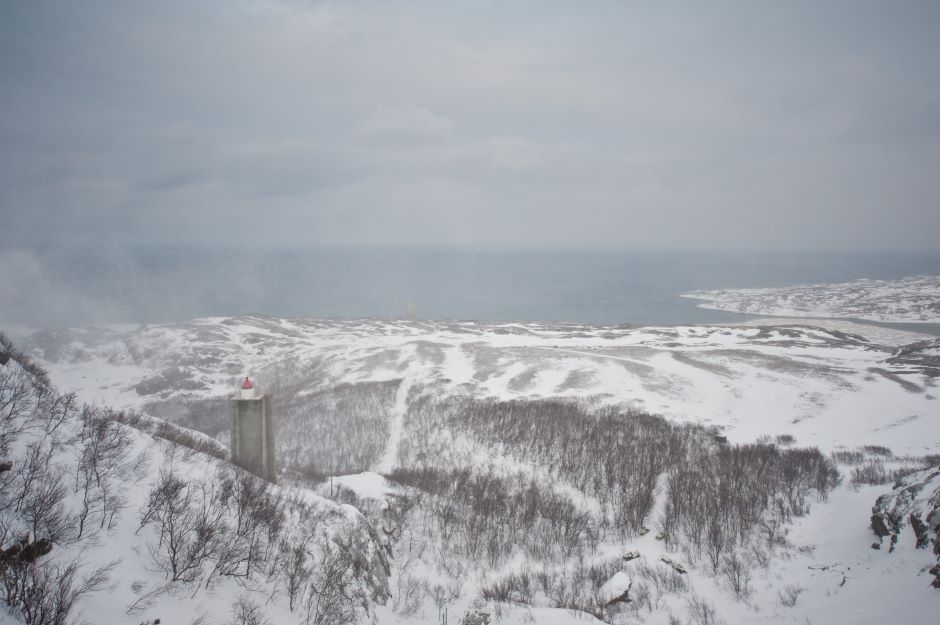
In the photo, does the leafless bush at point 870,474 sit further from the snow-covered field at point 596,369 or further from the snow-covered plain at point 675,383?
the snow-covered field at point 596,369

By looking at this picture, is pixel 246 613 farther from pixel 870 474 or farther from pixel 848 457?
pixel 848 457

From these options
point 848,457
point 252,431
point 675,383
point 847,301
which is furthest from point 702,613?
point 847,301

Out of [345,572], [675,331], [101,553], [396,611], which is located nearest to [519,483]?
[396,611]

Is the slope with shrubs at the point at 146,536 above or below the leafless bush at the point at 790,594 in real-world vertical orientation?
above

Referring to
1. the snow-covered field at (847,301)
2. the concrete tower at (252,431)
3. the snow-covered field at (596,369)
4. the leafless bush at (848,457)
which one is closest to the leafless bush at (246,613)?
the concrete tower at (252,431)

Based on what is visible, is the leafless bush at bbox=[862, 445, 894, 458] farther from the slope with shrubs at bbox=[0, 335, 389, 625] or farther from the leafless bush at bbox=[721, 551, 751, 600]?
the slope with shrubs at bbox=[0, 335, 389, 625]

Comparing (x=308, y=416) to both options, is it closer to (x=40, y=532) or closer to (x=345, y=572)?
(x=345, y=572)
